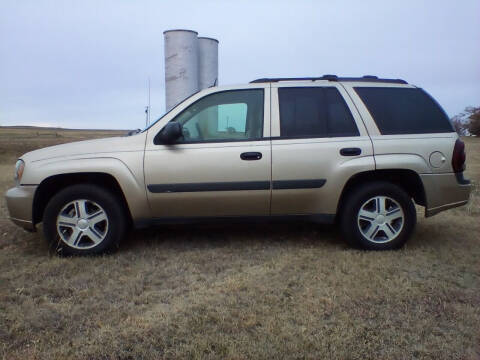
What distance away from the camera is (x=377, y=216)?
15.3 feet

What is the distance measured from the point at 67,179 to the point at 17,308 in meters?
1.60

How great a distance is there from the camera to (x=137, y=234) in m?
5.48

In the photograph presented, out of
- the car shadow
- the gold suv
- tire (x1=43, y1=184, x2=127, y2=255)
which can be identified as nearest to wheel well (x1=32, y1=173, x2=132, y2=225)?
the gold suv

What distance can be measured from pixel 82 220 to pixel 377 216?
2.91 m

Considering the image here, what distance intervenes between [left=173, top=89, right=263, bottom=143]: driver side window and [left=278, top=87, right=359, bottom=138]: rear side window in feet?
0.82

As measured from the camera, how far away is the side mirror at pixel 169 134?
4.35 m

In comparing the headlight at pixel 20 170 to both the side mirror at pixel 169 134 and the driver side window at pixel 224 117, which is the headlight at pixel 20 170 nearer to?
the side mirror at pixel 169 134

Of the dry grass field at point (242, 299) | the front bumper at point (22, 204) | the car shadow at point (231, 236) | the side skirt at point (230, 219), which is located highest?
the front bumper at point (22, 204)

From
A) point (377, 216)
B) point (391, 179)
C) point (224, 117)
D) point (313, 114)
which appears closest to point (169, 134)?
point (224, 117)

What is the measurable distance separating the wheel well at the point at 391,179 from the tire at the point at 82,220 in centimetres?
226

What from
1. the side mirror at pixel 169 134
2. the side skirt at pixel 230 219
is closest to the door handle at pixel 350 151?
the side skirt at pixel 230 219

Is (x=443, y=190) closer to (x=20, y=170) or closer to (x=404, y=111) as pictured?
(x=404, y=111)

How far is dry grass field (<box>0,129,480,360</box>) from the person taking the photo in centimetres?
279

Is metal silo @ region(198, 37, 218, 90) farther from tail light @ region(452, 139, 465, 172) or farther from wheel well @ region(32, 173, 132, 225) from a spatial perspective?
tail light @ region(452, 139, 465, 172)
